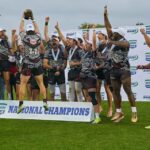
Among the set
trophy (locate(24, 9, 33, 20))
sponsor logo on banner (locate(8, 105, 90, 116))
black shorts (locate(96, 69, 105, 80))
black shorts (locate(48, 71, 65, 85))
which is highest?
trophy (locate(24, 9, 33, 20))

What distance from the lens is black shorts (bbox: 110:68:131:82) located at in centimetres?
1054

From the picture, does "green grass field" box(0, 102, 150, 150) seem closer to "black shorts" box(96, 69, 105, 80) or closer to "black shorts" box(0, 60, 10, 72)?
"black shorts" box(96, 69, 105, 80)

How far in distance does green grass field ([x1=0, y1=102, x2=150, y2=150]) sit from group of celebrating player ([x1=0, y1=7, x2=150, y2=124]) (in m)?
0.57

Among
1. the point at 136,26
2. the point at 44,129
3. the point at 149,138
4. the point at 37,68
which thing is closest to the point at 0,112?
the point at 37,68

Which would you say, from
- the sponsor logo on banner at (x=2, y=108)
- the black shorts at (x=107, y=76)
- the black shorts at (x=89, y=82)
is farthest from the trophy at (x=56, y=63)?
the black shorts at (x=89, y=82)

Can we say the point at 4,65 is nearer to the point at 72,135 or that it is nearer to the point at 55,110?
the point at 55,110

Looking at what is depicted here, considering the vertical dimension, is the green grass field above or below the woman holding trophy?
below

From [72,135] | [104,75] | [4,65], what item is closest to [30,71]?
[104,75]

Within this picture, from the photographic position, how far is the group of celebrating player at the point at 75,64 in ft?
34.7

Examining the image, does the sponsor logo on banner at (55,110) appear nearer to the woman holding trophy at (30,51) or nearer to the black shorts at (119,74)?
the woman holding trophy at (30,51)

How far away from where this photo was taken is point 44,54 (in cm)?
1295

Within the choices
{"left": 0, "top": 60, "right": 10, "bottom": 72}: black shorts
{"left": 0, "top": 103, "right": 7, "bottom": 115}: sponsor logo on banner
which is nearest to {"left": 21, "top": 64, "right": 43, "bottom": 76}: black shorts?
{"left": 0, "top": 103, "right": 7, "bottom": 115}: sponsor logo on banner

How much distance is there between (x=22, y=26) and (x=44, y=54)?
1.90 metres

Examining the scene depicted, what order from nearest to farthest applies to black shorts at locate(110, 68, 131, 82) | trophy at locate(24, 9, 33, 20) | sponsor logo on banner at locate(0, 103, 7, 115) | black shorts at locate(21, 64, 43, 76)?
black shorts at locate(110, 68, 131, 82) → black shorts at locate(21, 64, 43, 76) → trophy at locate(24, 9, 33, 20) → sponsor logo on banner at locate(0, 103, 7, 115)
